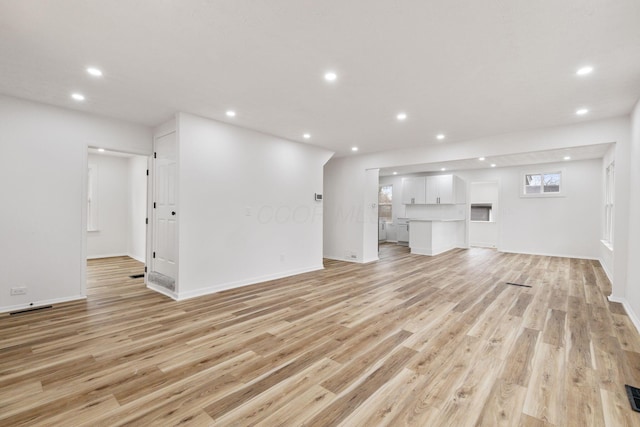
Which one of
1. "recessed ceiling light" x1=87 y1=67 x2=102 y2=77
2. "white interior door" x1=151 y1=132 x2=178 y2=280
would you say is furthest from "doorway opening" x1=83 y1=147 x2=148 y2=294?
"recessed ceiling light" x1=87 y1=67 x2=102 y2=77

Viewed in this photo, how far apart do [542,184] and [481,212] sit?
9.88 ft

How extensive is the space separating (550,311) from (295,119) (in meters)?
4.27

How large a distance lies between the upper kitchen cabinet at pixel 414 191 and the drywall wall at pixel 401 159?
2882 millimetres

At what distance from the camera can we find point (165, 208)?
4.41 m

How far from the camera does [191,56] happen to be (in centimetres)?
260

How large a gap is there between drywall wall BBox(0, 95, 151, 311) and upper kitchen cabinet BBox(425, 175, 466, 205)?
8.37 metres

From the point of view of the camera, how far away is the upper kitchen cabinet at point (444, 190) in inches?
346

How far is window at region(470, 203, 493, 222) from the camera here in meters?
10.8

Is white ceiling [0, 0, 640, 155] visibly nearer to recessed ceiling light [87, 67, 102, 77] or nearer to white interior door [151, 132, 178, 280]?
recessed ceiling light [87, 67, 102, 77]

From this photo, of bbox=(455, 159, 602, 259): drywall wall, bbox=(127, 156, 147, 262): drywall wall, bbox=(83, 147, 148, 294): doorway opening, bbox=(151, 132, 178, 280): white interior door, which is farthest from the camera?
bbox=(455, 159, 602, 259): drywall wall

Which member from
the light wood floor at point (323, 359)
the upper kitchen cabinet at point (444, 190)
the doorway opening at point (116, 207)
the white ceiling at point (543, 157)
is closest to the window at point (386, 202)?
the upper kitchen cabinet at point (444, 190)

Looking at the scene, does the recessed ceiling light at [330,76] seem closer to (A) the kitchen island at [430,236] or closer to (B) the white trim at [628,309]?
(B) the white trim at [628,309]

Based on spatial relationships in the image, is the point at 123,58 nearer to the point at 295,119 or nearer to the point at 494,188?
the point at 295,119

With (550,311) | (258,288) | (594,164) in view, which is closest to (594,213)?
(594,164)
